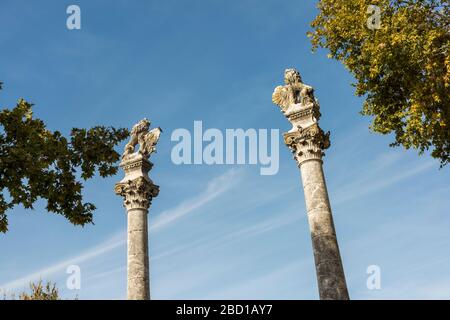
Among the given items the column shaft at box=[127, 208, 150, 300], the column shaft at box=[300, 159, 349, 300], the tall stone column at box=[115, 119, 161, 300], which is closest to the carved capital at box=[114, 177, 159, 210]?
the tall stone column at box=[115, 119, 161, 300]

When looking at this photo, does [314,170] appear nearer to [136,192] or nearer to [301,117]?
[301,117]

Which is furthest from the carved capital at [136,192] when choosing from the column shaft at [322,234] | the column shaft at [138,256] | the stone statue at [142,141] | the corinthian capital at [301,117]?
the column shaft at [322,234]

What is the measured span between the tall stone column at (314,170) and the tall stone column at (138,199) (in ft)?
19.3

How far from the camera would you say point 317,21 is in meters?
21.0

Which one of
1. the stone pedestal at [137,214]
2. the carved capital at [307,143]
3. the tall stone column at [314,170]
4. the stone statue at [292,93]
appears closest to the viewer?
the tall stone column at [314,170]

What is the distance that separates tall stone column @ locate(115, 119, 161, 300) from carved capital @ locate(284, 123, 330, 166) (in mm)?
6100

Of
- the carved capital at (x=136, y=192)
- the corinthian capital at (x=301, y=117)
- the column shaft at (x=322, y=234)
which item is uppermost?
the corinthian capital at (x=301, y=117)

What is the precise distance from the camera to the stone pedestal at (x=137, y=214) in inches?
709

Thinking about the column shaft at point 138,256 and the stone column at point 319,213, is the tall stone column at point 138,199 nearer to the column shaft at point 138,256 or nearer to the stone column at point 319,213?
the column shaft at point 138,256

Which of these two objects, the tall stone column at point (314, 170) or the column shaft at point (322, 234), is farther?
the tall stone column at point (314, 170)

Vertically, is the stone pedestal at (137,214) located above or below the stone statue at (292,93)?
below

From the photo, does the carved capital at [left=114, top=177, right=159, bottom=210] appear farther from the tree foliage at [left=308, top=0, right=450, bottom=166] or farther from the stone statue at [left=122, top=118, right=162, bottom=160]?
the tree foliage at [left=308, top=0, right=450, bottom=166]
